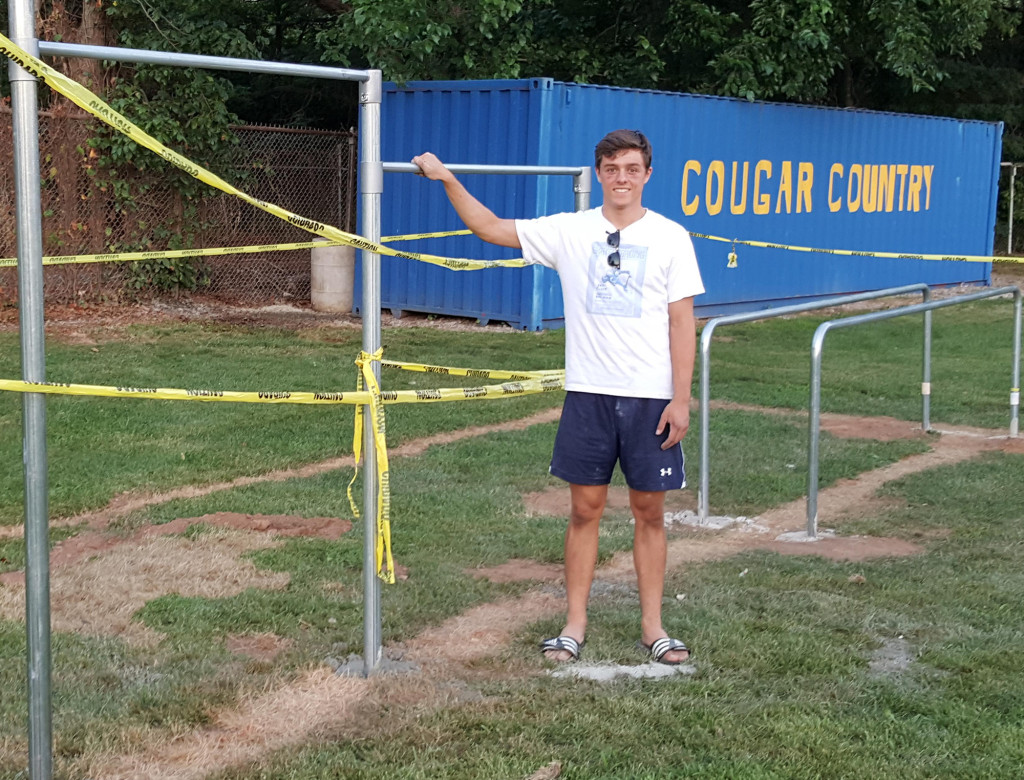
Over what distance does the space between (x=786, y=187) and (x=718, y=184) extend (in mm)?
1506

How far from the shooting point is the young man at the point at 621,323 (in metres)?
4.15

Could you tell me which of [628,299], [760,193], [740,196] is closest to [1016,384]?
[628,299]

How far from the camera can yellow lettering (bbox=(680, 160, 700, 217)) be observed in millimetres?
14805

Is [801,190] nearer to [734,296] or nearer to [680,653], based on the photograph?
[734,296]

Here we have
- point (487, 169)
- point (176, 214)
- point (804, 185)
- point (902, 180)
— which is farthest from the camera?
point (902, 180)

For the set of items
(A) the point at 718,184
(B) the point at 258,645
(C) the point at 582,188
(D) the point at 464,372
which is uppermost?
(A) the point at 718,184

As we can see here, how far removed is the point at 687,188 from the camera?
14852mm

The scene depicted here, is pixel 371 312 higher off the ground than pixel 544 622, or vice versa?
pixel 371 312

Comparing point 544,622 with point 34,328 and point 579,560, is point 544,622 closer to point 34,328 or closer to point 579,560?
point 579,560

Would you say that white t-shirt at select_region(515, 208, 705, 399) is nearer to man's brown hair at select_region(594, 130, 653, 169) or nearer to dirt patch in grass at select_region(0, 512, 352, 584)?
man's brown hair at select_region(594, 130, 653, 169)

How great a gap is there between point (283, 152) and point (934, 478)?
10.6m

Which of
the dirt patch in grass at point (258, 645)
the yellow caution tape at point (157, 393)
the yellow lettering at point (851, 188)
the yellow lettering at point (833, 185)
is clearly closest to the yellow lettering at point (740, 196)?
the yellow lettering at point (833, 185)

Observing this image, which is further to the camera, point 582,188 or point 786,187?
point 786,187

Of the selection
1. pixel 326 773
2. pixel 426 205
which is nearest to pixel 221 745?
pixel 326 773
